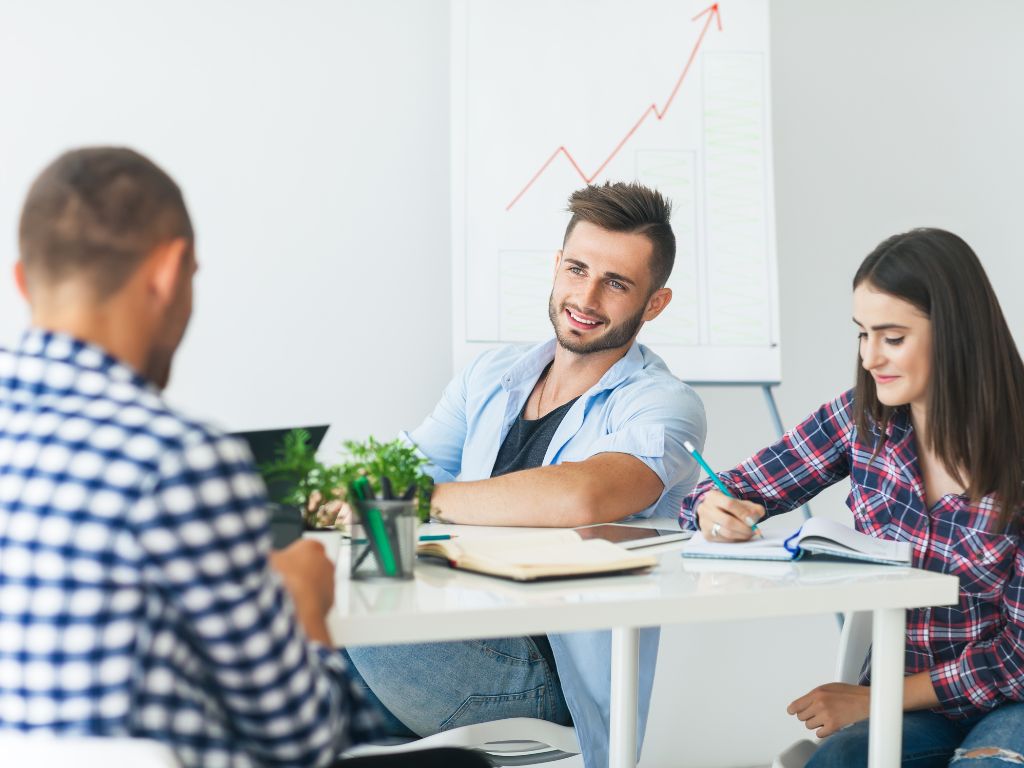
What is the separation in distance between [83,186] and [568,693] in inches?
40.3

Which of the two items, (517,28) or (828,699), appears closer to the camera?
(828,699)

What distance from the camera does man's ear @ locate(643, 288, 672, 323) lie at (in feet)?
7.10

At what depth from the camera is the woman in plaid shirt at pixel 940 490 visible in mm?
1393

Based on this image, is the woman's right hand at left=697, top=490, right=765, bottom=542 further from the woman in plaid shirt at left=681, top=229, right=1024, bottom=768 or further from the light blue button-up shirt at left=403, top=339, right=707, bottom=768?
the light blue button-up shirt at left=403, top=339, right=707, bottom=768

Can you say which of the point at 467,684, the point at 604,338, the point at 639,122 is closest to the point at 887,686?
the point at 467,684

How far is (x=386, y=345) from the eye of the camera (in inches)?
108

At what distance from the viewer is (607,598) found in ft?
3.41

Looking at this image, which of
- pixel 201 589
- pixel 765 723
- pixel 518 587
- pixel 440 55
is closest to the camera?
pixel 201 589

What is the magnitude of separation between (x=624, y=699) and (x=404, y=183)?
5.18 ft

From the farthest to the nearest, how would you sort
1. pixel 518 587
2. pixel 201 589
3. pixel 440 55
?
pixel 440 55 → pixel 518 587 → pixel 201 589

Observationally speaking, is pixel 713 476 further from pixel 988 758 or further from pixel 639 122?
pixel 639 122

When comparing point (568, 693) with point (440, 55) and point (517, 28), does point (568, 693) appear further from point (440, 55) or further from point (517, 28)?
point (440, 55)

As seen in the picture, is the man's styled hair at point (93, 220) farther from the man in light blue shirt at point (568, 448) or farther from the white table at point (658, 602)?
the man in light blue shirt at point (568, 448)

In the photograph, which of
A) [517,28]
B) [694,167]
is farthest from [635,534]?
[517,28]
